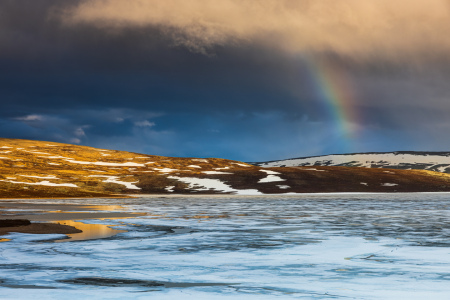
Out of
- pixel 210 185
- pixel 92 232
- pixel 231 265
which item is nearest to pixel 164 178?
pixel 210 185

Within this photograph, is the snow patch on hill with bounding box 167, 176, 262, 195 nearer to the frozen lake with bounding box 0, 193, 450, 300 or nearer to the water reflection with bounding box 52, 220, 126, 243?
the water reflection with bounding box 52, 220, 126, 243

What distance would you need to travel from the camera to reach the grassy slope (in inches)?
3526

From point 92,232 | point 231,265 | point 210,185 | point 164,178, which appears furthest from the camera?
point 164,178

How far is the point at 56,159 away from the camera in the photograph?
5645 inches

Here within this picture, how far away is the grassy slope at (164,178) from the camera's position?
89.6 m

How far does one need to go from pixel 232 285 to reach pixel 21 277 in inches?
165

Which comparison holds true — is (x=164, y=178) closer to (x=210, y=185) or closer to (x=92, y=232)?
(x=210, y=185)

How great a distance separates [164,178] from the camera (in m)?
103

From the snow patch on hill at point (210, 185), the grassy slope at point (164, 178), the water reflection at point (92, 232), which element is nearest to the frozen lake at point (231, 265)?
the water reflection at point (92, 232)

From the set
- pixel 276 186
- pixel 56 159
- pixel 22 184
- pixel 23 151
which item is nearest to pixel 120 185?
pixel 22 184

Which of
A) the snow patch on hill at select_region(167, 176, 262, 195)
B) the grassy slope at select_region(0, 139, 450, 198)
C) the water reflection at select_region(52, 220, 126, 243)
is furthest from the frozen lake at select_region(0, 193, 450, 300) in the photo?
the snow patch on hill at select_region(167, 176, 262, 195)

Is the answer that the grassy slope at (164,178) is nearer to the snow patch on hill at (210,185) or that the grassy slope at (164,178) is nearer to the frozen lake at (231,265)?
the snow patch on hill at (210,185)

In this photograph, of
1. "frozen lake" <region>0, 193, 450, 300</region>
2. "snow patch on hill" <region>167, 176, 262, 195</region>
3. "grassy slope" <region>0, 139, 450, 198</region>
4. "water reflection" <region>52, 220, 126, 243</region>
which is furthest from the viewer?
"snow patch on hill" <region>167, 176, 262, 195</region>

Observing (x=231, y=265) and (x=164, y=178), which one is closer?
(x=231, y=265)
